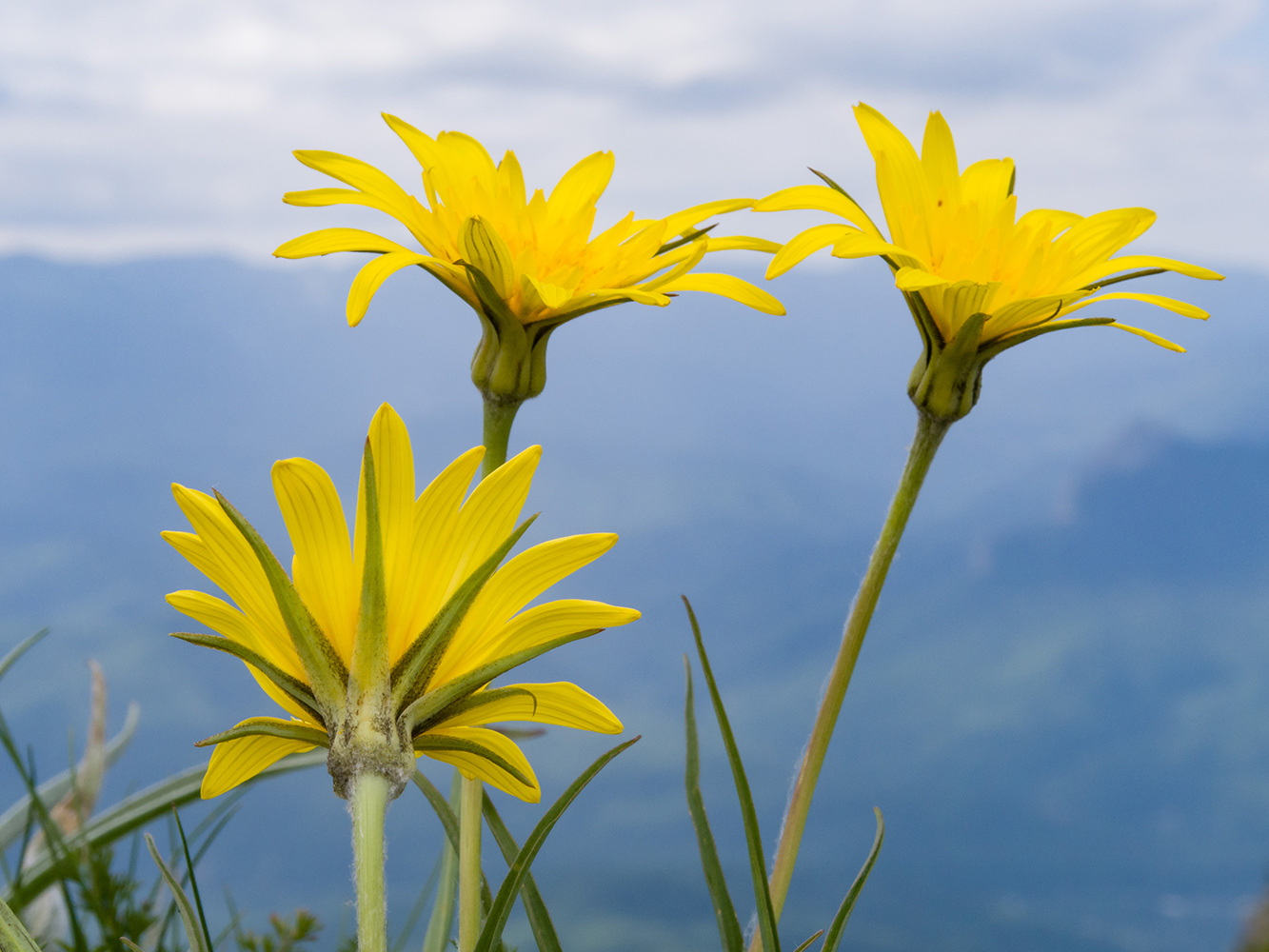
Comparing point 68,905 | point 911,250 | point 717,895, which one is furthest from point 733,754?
point 68,905

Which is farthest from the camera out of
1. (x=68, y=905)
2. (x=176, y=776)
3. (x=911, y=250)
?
(x=176, y=776)

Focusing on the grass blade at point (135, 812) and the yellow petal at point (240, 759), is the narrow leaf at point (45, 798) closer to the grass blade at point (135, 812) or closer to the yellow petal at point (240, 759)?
the grass blade at point (135, 812)

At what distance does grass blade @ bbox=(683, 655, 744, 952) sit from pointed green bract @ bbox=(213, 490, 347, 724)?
171mm

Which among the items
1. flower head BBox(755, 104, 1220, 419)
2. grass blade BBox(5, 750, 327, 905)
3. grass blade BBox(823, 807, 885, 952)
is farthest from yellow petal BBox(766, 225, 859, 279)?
grass blade BBox(5, 750, 327, 905)

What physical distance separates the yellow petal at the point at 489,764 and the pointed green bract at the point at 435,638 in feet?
0.11

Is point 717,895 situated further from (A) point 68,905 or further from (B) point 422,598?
(A) point 68,905

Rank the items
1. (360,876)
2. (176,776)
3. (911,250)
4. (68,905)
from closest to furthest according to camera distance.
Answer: (360,876) → (911,250) → (68,905) → (176,776)

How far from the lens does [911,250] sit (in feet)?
1.26

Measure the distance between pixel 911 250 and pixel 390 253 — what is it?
7.3 inches

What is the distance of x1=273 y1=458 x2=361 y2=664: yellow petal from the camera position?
1.04 ft

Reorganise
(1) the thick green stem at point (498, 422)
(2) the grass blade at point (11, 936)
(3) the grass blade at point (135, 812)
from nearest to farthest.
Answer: (2) the grass blade at point (11, 936)
(1) the thick green stem at point (498, 422)
(3) the grass blade at point (135, 812)

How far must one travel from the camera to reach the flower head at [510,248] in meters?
0.37

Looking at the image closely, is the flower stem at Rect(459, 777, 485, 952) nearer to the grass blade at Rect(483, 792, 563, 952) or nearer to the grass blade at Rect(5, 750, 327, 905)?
the grass blade at Rect(483, 792, 563, 952)

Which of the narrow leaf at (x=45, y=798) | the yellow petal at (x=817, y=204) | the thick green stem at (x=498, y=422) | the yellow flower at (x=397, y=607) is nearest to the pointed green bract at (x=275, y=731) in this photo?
the yellow flower at (x=397, y=607)
